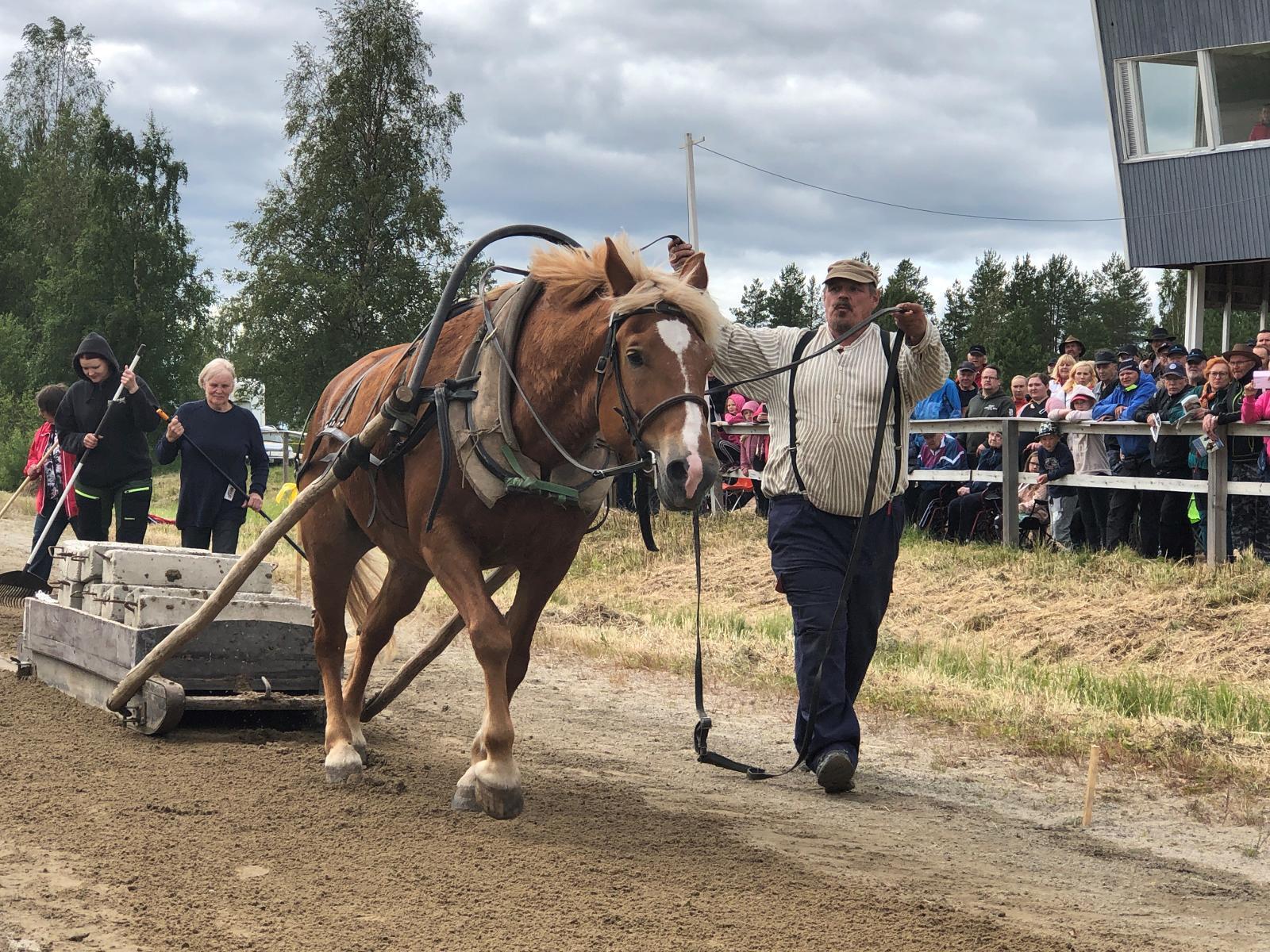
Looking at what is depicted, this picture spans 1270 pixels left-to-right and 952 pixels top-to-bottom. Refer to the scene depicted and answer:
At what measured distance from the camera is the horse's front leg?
4.91 m

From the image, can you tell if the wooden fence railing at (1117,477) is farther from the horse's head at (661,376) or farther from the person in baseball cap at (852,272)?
the horse's head at (661,376)

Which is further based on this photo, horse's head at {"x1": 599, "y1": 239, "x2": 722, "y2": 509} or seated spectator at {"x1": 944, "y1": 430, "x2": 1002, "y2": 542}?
seated spectator at {"x1": 944, "y1": 430, "x2": 1002, "y2": 542}

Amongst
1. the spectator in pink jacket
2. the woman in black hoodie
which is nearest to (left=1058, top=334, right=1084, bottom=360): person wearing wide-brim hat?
the spectator in pink jacket

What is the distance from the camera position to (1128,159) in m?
19.6

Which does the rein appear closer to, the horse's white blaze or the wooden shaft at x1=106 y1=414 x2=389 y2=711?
the horse's white blaze

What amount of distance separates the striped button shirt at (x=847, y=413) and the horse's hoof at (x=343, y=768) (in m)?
2.17

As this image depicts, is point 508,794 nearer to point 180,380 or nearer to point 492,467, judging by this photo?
point 492,467

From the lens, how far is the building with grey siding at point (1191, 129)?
18469mm

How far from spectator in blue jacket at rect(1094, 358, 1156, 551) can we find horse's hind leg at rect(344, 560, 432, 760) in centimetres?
685

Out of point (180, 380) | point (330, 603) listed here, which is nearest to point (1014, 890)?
point (330, 603)

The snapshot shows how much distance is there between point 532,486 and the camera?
492 cm

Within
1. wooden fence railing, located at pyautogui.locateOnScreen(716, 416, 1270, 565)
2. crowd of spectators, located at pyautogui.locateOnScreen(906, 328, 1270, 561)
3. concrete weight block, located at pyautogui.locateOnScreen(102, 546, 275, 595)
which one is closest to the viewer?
concrete weight block, located at pyautogui.locateOnScreen(102, 546, 275, 595)

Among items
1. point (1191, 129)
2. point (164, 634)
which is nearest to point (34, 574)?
point (164, 634)

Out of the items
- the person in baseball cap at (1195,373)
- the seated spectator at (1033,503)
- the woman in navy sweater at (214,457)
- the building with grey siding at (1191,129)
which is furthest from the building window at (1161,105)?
the woman in navy sweater at (214,457)
